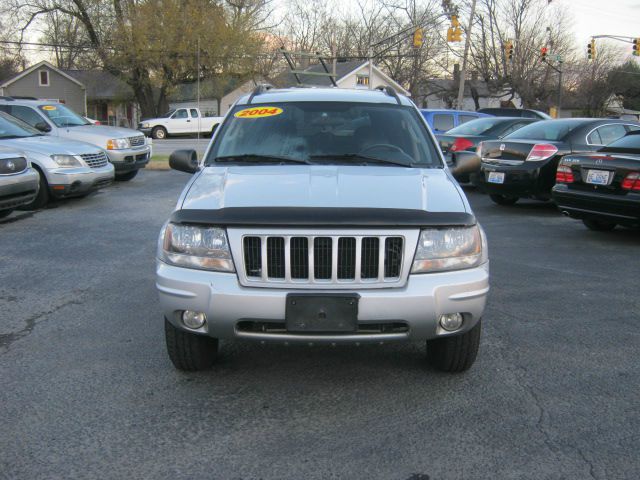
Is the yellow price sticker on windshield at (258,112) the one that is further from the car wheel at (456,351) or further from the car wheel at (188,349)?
the car wheel at (456,351)

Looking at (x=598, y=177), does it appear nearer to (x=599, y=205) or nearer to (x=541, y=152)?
(x=599, y=205)

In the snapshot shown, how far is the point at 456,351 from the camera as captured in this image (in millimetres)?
3873

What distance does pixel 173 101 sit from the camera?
64500 mm

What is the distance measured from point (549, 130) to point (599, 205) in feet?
10.5

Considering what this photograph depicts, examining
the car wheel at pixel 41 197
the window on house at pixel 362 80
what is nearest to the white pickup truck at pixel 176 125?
the window on house at pixel 362 80

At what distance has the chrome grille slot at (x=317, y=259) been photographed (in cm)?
338

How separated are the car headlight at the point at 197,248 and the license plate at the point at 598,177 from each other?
19.8 feet

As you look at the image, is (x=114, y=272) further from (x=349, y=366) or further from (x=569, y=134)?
(x=569, y=134)

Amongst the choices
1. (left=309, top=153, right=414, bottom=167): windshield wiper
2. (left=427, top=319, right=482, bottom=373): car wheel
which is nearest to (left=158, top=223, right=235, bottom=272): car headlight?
(left=309, top=153, right=414, bottom=167): windshield wiper

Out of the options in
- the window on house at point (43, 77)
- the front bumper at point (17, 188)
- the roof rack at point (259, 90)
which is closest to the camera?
the roof rack at point (259, 90)

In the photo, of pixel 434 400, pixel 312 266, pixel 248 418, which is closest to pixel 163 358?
pixel 248 418

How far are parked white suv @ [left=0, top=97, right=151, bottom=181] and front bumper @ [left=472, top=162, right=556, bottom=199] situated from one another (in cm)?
765

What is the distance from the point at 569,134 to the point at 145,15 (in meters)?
→ 37.0

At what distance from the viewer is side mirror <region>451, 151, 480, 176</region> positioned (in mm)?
5059
